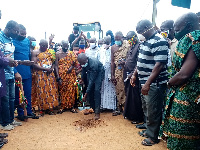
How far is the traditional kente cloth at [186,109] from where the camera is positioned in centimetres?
180

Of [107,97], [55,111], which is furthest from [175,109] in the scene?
[55,111]

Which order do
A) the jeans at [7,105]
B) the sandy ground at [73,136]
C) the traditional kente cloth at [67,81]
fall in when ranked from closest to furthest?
the sandy ground at [73,136]
the jeans at [7,105]
the traditional kente cloth at [67,81]

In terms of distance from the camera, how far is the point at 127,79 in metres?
4.44

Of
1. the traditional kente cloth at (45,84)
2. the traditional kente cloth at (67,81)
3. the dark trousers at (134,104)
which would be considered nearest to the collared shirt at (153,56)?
the dark trousers at (134,104)

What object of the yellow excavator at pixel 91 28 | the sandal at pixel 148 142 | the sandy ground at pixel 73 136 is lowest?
the sandy ground at pixel 73 136

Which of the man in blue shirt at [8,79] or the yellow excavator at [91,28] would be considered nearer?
the man in blue shirt at [8,79]

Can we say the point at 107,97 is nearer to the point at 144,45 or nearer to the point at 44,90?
the point at 44,90

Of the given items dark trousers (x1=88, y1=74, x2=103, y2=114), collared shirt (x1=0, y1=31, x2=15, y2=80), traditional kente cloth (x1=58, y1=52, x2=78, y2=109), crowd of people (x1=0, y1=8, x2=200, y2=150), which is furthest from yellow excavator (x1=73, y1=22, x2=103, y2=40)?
collared shirt (x1=0, y1=31, x2=15, y2=80)

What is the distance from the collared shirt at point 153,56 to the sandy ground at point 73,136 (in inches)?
47.8

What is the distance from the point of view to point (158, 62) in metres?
2.79

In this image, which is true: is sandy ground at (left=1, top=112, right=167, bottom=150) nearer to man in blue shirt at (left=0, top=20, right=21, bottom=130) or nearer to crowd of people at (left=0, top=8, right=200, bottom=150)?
crowd of people at (left=0, top=8, right=200, bottom=150)

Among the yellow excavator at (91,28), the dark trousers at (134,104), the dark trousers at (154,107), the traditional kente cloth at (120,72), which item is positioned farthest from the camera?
the yellow excavator at (91,28)

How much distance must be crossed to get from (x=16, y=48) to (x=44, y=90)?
1355 millimetres

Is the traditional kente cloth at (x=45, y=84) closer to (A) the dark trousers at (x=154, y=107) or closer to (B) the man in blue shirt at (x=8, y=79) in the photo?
(B) the man in blue shirt at (x=8, y=79)
